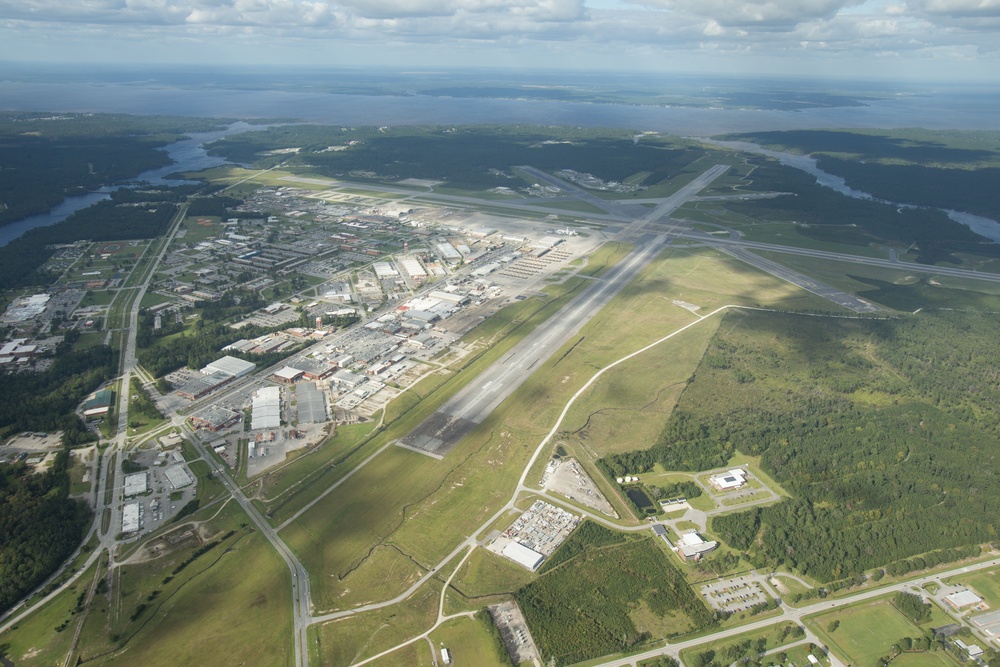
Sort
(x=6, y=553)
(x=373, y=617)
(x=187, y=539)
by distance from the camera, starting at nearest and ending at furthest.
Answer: (x=373, y=617) → (x=6, y=553) → (x=187, y=539)

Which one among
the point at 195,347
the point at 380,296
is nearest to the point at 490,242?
the point at 380,296

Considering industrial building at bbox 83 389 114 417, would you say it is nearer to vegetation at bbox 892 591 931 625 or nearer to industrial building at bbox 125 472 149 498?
industrial building at bbox 125 472 149 498

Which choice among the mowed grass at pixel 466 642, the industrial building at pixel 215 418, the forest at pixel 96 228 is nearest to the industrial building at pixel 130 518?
the industrial building at pixel 215 418

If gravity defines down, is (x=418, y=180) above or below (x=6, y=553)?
above

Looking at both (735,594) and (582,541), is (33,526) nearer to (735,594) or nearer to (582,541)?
(582,541)

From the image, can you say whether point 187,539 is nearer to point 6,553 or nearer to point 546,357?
point 6,553

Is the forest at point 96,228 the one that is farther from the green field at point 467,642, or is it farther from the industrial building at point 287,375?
the green field at point 467,642
